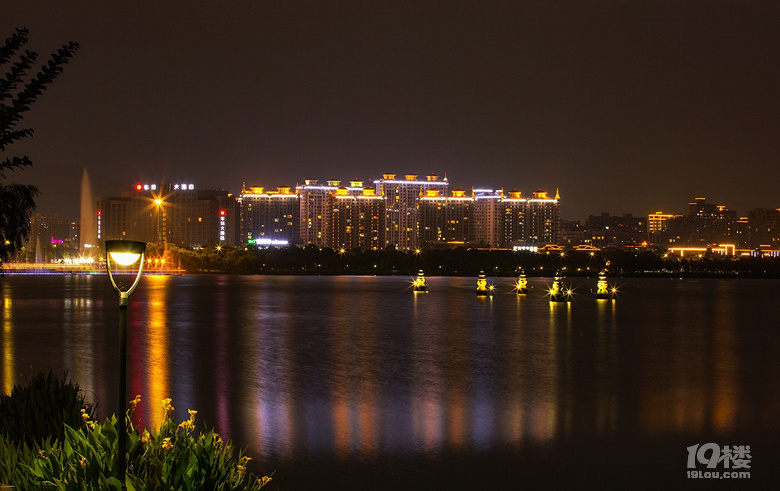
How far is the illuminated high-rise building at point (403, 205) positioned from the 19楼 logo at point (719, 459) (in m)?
147

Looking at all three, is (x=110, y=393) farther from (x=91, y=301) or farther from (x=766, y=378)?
(x=91, y=301)

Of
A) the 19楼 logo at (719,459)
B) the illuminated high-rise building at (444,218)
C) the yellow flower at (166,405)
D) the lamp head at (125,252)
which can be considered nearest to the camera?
the lamp head at (125,252)

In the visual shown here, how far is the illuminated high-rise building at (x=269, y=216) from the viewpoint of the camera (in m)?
166

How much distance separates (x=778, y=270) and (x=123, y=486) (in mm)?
118450

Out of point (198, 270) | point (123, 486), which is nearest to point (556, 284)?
point (123, 486)

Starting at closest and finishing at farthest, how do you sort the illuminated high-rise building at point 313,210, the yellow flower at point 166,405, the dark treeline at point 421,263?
the yellow flower at point 166,405
the dark treeline at point 421,263
the illuminated high-rise building at point 313,210

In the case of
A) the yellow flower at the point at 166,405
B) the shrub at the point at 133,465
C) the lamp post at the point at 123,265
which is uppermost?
the lamp post at the point at 123,265

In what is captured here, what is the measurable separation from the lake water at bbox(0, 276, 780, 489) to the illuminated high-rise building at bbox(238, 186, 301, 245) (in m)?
132

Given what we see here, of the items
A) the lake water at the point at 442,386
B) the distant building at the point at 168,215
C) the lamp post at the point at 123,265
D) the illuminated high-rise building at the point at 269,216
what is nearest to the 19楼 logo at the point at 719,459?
the lake water at the point at 442,386

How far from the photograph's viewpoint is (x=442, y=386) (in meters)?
15.2

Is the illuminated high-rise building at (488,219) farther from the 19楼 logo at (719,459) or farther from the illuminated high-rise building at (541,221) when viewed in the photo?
the 19楼 logo at (719,459)

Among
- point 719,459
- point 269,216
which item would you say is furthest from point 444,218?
point 719,459

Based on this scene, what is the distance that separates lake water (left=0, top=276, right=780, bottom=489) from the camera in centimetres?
941

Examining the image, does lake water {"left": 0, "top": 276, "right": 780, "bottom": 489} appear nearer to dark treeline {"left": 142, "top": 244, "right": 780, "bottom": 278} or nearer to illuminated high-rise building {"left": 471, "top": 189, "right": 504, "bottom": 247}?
dark treeline {"left": 142, "top": 244, "right": 780, "bottom": 278}
